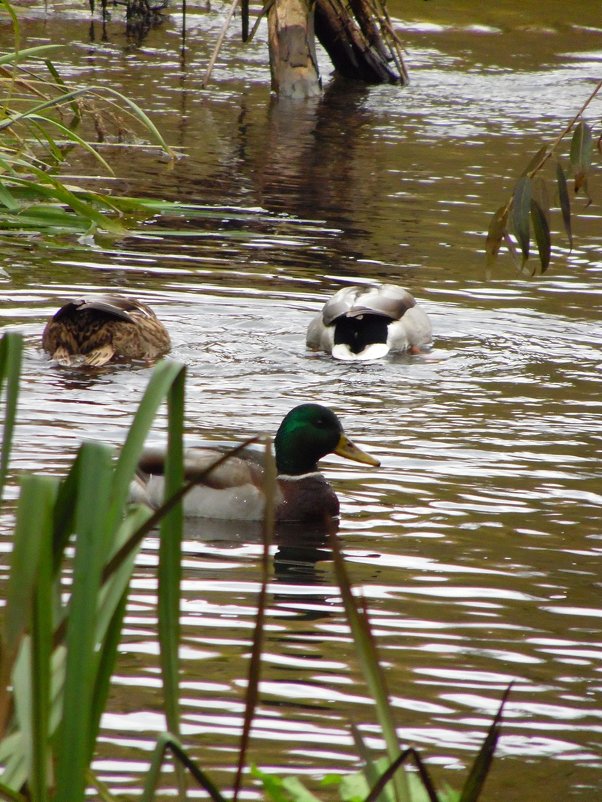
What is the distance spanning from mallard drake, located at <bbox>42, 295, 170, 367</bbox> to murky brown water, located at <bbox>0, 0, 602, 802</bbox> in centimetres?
18

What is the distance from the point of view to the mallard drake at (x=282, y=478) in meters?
6.68

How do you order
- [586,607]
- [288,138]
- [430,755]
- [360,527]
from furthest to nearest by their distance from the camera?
[288,138] → [360,527] → [586,607] → [430,755]

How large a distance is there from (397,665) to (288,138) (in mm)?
14664

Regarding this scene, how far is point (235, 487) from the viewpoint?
267 inches

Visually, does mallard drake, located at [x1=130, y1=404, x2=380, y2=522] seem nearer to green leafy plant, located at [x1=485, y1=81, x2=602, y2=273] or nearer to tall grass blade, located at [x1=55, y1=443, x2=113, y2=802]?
green leafy plant, located at [x1=485, y1=81, x2=602, y2=273]

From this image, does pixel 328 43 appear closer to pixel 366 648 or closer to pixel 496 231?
→ pixel 496 231

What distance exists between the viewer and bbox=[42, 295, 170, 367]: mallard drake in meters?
9.12

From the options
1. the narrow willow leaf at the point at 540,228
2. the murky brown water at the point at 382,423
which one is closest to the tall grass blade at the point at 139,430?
the murky brown water at the point at 382,423

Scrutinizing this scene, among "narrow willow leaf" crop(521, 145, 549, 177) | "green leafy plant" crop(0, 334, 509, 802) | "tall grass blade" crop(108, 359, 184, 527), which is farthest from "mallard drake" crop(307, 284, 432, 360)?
"tall grass blade" crop(108, 359, 184, 527)

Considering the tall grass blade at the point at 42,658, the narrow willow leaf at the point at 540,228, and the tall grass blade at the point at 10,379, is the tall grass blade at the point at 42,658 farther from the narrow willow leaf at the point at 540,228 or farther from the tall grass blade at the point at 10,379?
the narrow willow leaf at the point at 540,228

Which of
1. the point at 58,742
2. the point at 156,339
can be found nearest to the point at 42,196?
the point at 156,339

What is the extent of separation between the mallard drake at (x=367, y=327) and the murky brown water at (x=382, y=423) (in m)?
0.15

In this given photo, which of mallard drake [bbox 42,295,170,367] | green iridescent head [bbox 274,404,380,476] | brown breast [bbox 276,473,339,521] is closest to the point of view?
brown breast [bbox 276,473,339,521]

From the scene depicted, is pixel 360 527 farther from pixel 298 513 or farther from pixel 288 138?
pixel 288 138
